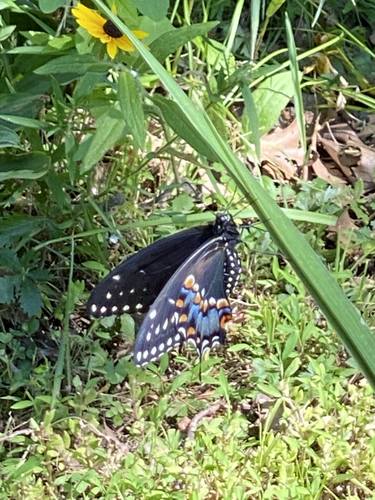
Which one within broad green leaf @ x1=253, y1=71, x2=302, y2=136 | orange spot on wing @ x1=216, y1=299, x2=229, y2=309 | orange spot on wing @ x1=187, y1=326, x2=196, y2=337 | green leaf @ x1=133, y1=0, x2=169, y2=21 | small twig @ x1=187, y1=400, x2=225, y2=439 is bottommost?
small twig @ x1=187, y1=400, x2=225, y2=439

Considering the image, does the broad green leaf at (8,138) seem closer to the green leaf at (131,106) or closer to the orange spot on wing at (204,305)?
the green leaf at (131,106)

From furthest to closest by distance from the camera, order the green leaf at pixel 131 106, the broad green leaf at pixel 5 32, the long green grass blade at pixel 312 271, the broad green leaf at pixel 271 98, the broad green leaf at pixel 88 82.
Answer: the broad green leaf at pixel 271 98
the broad green leaf at pixel 5 32
the broad green leaf at pixel 88 82
the green leaf at pixel 131 106
the long green grass blade at pixel 312 271

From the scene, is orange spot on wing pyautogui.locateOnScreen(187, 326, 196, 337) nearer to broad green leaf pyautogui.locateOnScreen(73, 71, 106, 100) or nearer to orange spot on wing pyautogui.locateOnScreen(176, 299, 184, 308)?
orange spot on wing pyautogui.locateOnScreen(176, 299, 184, 308)

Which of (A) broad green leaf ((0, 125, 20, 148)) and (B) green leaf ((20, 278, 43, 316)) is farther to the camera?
(B) green leaf ((20, 278, 43, 316))

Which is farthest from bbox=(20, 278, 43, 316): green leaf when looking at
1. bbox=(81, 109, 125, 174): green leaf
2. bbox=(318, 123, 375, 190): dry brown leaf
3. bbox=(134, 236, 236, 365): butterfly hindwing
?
bbox=(318, 123, 375, 190): dry brown leaf

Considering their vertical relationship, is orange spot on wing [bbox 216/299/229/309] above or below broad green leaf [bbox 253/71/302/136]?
below

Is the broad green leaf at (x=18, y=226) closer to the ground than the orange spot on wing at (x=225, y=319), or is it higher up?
higher up

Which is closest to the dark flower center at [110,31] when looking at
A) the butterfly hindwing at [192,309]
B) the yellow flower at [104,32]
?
the yellow flower at [104,32]
